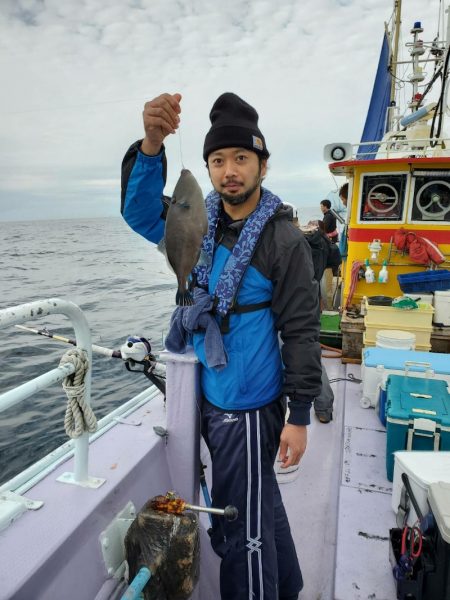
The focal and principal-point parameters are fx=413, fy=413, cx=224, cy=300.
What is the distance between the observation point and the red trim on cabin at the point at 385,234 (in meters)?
6.59

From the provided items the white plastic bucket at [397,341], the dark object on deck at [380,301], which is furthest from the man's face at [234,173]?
the dark object on deck at [380,301]

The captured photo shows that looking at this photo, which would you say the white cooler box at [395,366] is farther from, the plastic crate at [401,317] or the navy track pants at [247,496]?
the navy track pants at [247,496]

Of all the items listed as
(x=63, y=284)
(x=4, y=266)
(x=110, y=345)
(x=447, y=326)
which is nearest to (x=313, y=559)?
(x=447, y=326)

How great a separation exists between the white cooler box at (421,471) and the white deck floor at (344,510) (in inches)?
15.3

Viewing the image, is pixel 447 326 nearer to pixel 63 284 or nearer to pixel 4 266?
pixel 63 284

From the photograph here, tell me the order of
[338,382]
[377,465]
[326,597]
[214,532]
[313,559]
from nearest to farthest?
[214,532], [326,597], [313,559], [377,465], [338,382]

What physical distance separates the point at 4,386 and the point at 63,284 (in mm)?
11765

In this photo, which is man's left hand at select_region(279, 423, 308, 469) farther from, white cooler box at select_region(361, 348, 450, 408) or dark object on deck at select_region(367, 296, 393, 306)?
dark object on deck at select_region(367, 296, 393, 306)

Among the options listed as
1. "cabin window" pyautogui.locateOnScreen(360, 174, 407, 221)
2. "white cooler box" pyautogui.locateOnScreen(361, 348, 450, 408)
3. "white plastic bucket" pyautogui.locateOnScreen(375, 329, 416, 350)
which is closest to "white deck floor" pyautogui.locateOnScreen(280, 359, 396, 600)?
"white cooler box" pyautogui.locateOnScreen(361, 348, 450, 408)

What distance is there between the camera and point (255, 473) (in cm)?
197

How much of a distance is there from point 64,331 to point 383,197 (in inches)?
311

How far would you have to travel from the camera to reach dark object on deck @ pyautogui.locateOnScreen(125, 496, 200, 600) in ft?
5.79

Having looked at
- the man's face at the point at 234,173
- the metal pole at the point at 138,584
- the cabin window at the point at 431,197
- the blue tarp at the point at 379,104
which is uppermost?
the blue tarp at the point at 379,104

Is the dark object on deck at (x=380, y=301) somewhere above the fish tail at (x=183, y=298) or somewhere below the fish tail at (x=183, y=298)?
below
